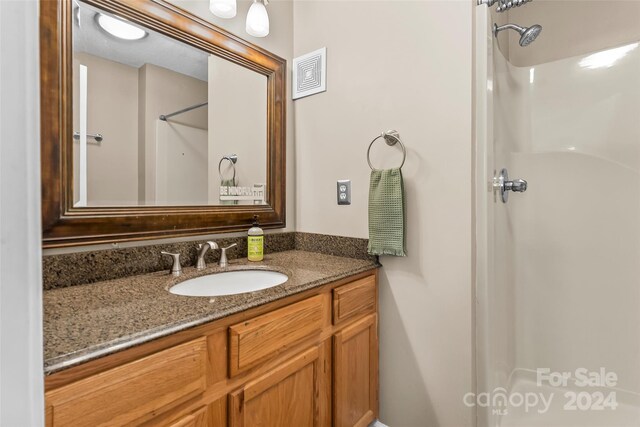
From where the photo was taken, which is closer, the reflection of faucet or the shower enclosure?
the reflection of faucet

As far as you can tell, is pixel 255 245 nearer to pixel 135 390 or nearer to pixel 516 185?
pixel 135 390

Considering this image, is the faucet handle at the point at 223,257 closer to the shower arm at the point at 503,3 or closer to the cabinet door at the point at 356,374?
the cabinet door at the point at 356,374

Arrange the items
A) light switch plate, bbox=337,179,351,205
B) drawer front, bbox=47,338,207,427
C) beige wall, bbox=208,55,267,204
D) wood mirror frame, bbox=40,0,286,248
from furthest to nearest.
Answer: light switch plate, bbox=337,179,351,205 → beige wall, bbox=208,55,267,204 → wood mirror frame, bbox=40,0,286,248 → drawer front, bbox=47,338,207,427

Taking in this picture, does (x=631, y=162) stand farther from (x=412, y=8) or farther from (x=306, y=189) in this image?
(x=306, y=189)

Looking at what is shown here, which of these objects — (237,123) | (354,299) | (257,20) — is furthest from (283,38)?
(354,299)

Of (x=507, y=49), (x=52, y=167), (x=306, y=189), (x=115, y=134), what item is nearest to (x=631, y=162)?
(x=507, y=49)

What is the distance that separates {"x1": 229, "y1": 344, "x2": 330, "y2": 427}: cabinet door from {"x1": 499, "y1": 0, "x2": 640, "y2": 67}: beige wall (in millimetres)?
1752

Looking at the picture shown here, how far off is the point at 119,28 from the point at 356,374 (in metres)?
1.55

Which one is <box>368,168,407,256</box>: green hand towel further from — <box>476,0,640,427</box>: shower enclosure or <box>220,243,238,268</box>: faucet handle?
<box>220,243,238,268</box>: faucet handle

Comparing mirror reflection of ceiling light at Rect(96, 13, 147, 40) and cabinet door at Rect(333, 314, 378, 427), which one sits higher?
mirror reflection of ceiling light at Rect(96, 13, 147, 40)

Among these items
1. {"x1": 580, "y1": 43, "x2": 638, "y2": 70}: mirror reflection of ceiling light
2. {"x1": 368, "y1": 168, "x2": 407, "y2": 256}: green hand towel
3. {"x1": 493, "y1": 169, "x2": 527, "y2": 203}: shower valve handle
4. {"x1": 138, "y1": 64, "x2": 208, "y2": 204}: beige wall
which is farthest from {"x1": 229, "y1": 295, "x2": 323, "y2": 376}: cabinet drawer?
{"x1": 580, "y1": 43, "x2": 638, "y2": 70}: mirror reflection of ceiling light

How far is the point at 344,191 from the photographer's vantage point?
Result: 1.49 m

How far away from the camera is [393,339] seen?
137cm

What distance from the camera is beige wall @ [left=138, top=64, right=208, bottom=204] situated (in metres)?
1.15
